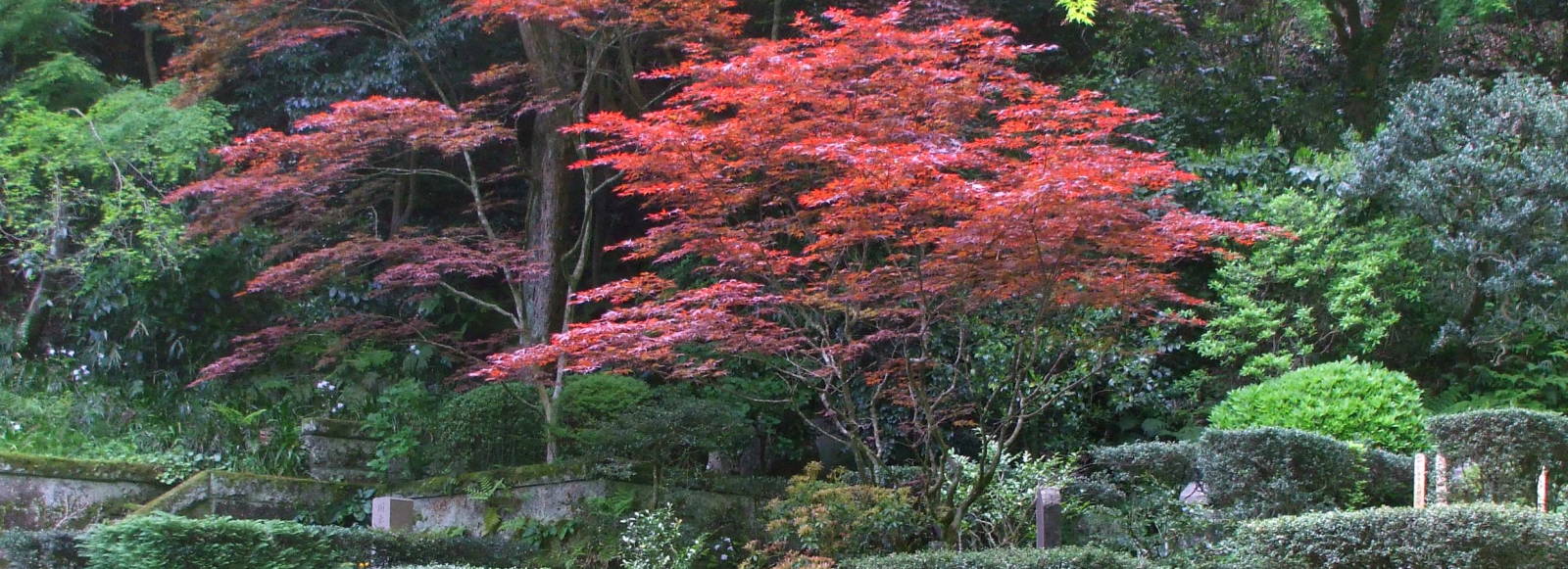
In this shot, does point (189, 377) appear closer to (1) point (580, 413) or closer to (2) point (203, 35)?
(2) point (203, 35)

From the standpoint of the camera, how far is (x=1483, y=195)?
10.3m

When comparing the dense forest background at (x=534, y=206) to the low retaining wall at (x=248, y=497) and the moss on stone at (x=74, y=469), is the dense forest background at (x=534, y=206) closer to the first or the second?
the moss on stone at (x=74, y=469)

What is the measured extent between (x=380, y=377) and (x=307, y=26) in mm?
3578

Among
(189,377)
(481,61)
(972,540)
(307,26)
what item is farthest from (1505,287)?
(189,377)

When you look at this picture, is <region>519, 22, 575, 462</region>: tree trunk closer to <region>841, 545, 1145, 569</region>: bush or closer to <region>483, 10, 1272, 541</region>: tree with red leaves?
<region>483, 10, 1272, 541</region>: tree with red leaves

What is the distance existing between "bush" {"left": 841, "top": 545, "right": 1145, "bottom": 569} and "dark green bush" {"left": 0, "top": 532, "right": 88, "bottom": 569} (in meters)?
4.60

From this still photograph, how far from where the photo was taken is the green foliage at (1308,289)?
1054 centimetres

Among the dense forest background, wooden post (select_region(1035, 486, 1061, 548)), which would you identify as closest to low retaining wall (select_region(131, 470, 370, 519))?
the dense forest background

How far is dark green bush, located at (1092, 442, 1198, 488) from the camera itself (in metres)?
8.82

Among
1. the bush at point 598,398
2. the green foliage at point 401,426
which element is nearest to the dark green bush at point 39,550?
the green foliage at point 401,426

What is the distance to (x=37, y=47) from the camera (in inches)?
496

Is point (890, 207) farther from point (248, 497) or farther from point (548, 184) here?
point (248, 497)

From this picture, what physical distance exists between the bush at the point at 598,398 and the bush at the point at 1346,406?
480cm

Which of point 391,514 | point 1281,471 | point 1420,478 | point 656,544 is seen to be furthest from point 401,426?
point 1420,478
